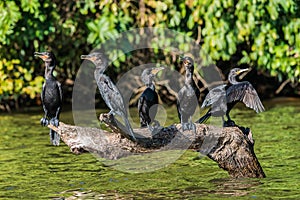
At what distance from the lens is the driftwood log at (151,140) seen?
288 inches

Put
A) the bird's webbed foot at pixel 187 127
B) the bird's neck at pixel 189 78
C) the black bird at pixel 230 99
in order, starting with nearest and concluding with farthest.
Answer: the bird's webbed foot at pixel 187 127
the bird's neck at pixel 189 78
the black bird at pixel 230 99

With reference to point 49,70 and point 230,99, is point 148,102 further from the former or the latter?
point 49,70

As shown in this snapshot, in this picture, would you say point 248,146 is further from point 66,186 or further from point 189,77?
point 66,186

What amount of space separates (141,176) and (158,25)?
6279 mm

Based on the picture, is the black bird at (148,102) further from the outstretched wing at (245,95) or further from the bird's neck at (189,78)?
the outstretched wing at (245,95)

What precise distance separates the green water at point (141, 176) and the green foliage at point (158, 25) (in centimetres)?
255

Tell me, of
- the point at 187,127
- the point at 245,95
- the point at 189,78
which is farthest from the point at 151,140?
the point at 245,95

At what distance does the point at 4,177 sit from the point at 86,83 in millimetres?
7669

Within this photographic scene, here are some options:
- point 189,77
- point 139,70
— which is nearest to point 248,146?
point 189,77

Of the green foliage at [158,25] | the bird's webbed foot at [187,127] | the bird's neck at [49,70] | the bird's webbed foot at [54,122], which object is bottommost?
the bird's webbed foot at [187,127]

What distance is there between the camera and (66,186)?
26.8 feet

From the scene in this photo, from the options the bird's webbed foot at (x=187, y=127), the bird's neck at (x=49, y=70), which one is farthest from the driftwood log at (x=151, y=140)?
the bird's neck at (x=49, y=70)

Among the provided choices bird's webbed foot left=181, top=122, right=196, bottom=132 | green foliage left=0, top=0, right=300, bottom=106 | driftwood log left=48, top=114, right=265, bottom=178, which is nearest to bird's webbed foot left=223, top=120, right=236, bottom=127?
driftwood log left=48, top=114, right=265, bottom=178

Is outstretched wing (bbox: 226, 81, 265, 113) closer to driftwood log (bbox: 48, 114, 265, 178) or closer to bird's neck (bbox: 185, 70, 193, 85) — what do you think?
driftwood log (bbox: 48, 114, 265, 178)
